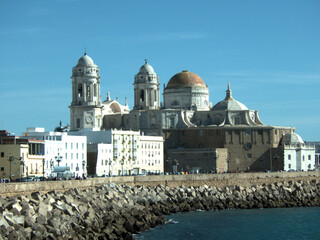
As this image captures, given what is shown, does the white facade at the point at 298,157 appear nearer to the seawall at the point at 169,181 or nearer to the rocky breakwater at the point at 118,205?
the seawall at the point at 169,181

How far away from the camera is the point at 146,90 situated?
10662cm

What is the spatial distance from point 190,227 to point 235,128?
1896 inches

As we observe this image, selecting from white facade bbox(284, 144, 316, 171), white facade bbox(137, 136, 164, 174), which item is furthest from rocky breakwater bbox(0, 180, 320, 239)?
white facade bbox(137, 136, 164, 174)

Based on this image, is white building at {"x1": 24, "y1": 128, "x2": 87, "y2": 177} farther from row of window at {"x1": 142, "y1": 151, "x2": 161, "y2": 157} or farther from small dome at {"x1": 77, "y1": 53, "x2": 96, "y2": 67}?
small dome at {"x1": 77, "y1": 53, "x2": 96, "y2": 67}

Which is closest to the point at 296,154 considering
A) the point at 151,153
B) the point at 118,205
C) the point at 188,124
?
the point at 188,124

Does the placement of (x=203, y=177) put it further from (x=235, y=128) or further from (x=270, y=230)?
(x=235, y=128)

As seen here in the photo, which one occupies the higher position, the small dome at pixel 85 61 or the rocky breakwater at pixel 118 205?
the small dome at pixel 85 61

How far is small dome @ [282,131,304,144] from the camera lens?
4117 inches

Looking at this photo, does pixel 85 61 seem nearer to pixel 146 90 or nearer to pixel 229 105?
pixel 146 90

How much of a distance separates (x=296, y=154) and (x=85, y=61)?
31335 mm

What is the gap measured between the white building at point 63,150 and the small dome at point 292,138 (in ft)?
103

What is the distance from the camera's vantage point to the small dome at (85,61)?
328 ft

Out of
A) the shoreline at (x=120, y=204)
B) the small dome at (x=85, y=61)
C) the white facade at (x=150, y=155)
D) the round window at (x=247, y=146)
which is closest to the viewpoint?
the shoreline at (x=120, y=204)

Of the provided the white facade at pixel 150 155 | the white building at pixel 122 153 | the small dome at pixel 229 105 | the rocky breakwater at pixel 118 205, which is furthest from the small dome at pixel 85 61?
the rocky breakwater at pixel 118 205
